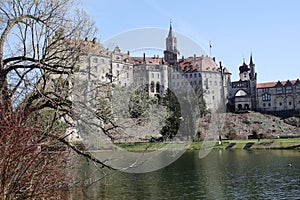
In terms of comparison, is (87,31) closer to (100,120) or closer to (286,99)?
(100,120)

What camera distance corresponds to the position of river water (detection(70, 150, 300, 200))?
56.1ft

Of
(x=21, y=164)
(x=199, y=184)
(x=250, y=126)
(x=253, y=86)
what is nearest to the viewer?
(x=21, y=164)

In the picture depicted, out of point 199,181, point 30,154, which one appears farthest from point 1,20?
point 199,181

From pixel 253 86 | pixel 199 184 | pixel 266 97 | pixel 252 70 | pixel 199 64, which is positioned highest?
pixel 199 64

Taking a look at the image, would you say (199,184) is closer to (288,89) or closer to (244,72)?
(288,89)

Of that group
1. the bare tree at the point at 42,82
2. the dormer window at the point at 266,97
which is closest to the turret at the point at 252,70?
the dormer window at the point at 266,97

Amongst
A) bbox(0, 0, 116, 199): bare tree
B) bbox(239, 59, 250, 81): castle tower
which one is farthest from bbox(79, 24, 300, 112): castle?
bbox(0, 0, 116, 199): bare tree

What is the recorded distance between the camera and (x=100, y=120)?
8852 mm

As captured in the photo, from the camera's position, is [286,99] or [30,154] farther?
[286,99]

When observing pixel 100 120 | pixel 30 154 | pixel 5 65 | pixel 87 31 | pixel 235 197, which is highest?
pixel 87 31

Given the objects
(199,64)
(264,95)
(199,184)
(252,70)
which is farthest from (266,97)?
(199,184)

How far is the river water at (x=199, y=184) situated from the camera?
17.1 metres

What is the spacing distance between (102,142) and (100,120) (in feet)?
2.02

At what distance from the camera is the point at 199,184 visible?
2027 centimetres
